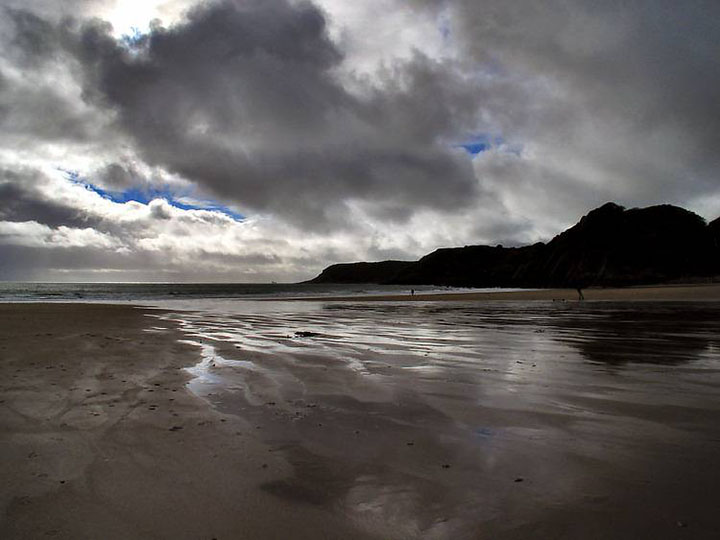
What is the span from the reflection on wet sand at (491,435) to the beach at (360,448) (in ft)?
0.07

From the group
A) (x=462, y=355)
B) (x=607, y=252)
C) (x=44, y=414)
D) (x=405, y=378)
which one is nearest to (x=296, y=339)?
(x=462, y=355)

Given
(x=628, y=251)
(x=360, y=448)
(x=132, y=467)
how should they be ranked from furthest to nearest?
1. (x=628, y=251)
2. (x=360, y=448)
3. (x=132, y=467)

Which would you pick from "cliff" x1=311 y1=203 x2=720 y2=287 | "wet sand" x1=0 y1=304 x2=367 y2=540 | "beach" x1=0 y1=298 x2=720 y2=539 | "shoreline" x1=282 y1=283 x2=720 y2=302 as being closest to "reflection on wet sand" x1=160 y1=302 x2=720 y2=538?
"beach" x1=0 y1=298 x2=720 y2=539

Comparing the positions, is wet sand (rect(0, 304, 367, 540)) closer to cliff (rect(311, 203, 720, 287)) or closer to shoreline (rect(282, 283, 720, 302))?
shoreline (rect(282, 283, 720, 302))

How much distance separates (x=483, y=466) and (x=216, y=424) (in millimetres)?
2920

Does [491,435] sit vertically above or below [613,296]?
below

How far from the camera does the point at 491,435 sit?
14.3 ft

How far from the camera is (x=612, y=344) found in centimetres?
1102

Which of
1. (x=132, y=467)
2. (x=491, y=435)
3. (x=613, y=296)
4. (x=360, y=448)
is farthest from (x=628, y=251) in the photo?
(x=132, y=467)

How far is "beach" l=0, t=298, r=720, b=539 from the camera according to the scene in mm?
2775

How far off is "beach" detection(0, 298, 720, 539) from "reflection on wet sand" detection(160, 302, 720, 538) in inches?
0.8

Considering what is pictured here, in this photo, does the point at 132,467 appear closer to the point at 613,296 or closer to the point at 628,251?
the point at 613,296

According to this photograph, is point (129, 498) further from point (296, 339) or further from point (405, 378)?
point (296, 339)

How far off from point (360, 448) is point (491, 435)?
137 cm
